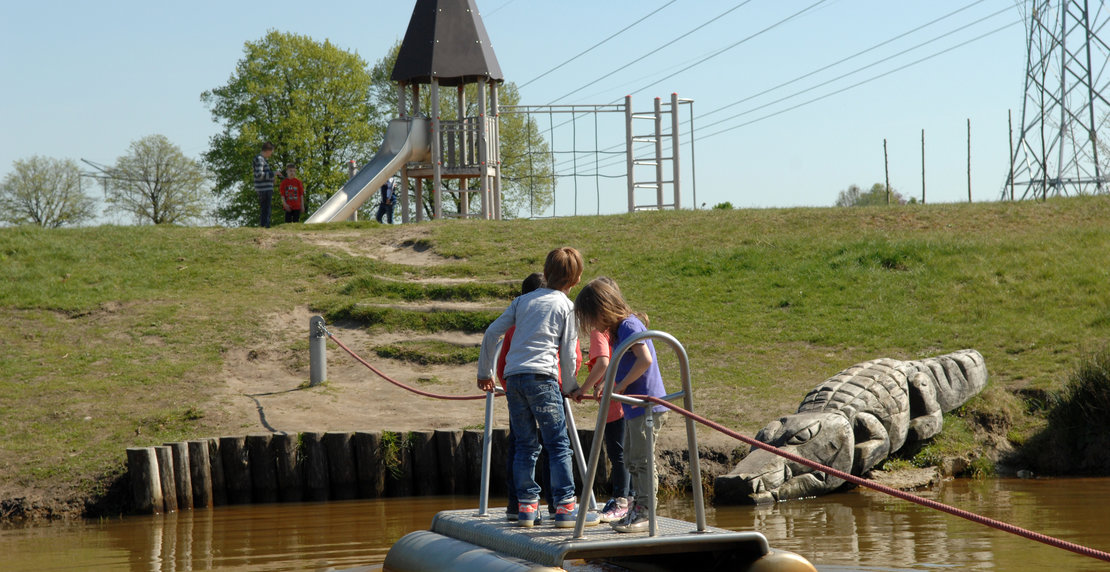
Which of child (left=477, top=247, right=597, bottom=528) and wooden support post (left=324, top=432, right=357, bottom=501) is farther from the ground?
child (left=477, top=247, right=597, bottom=528)

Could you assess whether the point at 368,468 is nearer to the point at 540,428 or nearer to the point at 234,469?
the point at 234,469

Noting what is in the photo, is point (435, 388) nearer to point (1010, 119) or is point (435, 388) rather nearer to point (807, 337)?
point (807, 337)

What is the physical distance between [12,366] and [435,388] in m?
5.28

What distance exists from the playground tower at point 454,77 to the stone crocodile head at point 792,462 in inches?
697

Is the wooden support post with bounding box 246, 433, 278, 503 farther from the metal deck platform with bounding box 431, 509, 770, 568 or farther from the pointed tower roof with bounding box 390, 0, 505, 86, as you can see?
the pointed tower roof with bounding box 390, 0, 505, 86

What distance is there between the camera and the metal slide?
89.1ft

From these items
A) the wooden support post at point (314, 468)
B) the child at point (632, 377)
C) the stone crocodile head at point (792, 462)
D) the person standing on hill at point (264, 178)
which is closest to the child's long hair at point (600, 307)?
the child at point (632, 377)

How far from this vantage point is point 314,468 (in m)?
10.7

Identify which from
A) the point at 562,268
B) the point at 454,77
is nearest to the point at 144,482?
the point at 562,268

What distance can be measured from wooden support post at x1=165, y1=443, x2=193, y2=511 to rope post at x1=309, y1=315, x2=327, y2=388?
11.2 ft

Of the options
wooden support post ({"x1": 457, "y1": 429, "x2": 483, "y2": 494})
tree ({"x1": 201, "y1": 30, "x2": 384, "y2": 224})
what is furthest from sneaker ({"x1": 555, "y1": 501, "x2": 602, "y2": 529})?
tree ({"x1": 201, "y1": 30, "x2": 384, "y2": 224})

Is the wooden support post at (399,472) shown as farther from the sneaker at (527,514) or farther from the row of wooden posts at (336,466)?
the sneaker at (527,514)

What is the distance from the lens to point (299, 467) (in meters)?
10.7

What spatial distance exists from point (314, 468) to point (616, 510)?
16.4 ft
